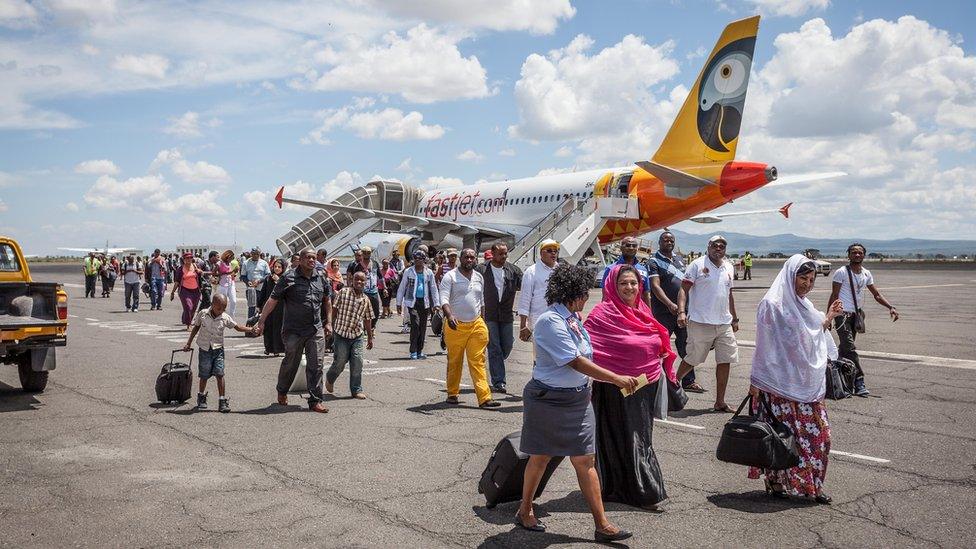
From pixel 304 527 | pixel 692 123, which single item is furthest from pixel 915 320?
pixel 304 527

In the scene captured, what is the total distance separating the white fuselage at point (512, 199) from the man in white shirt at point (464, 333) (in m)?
17.7

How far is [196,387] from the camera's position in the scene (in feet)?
33.2

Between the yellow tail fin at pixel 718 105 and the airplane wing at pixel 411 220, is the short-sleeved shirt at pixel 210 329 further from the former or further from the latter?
the airplane wing at pixel 411 220

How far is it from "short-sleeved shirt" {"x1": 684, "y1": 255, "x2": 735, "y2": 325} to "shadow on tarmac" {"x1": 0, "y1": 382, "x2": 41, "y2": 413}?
733cm

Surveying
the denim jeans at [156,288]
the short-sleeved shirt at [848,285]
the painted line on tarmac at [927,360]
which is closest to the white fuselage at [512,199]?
the denim jeans at [156,288]

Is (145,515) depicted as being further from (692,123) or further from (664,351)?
(692,123)

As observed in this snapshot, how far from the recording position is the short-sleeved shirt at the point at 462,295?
8.88 meters

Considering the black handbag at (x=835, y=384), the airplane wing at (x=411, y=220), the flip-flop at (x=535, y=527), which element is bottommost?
the flip-flop at (x=535, y=527)

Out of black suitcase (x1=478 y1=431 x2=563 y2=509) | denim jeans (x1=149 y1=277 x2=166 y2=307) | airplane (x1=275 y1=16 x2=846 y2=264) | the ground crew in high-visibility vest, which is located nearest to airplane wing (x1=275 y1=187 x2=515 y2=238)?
airplane (x1=275 y1=16 x2=846 y2=264)

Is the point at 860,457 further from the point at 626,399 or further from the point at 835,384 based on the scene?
the point at 626,399

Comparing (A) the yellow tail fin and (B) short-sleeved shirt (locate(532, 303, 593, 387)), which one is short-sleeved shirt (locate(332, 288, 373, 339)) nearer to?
(B) short-sleeved shirt (locate(532, 303, 593, 387))

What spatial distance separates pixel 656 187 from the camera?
2405 cm

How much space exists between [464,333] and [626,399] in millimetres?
3778

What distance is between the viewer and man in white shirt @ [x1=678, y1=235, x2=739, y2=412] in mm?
8422
